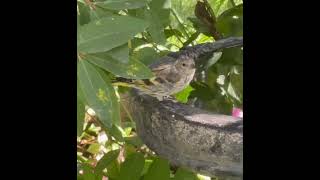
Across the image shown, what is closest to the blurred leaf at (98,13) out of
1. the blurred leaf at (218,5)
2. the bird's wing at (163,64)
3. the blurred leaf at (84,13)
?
the blurred leaf at (84,13)

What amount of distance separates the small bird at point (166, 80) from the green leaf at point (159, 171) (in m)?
0.17

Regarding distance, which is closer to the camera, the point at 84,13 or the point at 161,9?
the point at 84,13

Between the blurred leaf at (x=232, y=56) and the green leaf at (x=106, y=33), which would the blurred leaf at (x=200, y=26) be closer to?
the blurred leaf at (x=232, y=56)

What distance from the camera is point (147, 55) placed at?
2.65 feet

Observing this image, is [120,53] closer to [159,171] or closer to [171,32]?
[159,171]

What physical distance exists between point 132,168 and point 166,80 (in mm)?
205

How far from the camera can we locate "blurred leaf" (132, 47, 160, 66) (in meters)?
0.79

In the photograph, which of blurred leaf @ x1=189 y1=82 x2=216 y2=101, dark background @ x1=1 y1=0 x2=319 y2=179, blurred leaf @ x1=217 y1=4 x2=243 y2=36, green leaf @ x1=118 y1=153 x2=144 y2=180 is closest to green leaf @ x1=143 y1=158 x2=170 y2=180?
green leaf @ x1=118 y1=153 x2=144 y2=180

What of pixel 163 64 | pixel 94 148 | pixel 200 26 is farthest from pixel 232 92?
pixel 94 148

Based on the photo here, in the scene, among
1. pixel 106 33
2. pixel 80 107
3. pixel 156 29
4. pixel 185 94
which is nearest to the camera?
pixel 106 33

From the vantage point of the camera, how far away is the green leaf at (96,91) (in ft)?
1.78

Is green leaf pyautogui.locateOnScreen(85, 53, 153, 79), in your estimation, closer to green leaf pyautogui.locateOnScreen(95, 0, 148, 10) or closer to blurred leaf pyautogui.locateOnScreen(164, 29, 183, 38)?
green leaf pyautogui.locateOnScreen(95, 0, 148, 10)
